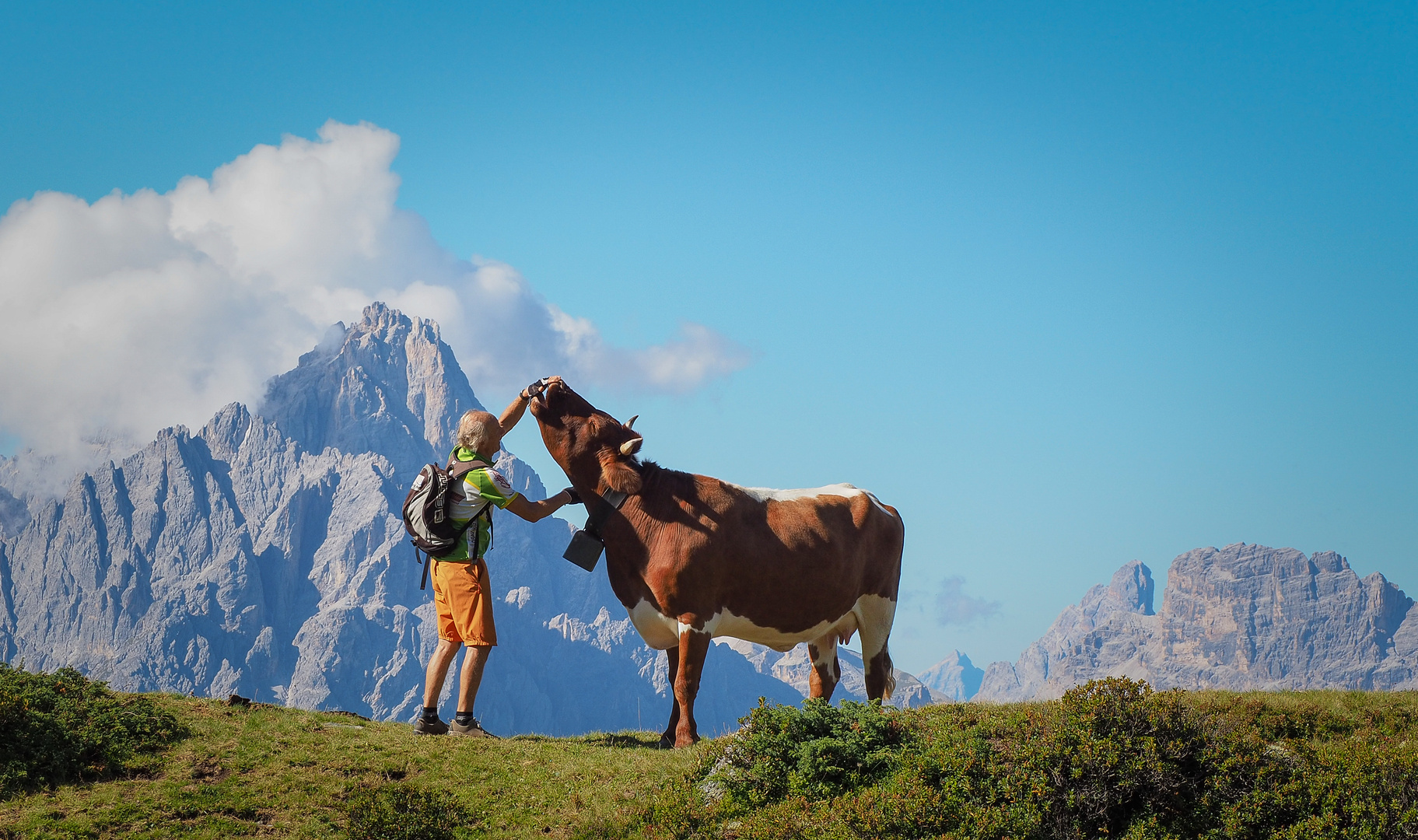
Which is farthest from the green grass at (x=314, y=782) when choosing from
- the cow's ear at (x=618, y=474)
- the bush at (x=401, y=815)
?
the cow's ear at (x=618, y=474)

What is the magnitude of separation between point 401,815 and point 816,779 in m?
3.67

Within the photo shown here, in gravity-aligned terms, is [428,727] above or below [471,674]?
below

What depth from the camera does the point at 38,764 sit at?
9.52 meters

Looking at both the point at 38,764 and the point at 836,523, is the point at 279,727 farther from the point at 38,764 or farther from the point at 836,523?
the point at 836,523

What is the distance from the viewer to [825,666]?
43.9 ft

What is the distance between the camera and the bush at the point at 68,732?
9.48m

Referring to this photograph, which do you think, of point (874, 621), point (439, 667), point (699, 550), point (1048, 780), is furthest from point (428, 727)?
point (1048, 780)

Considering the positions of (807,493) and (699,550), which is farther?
(807,493)

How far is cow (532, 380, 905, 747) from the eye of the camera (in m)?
11.5

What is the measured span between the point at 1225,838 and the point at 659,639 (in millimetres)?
6332

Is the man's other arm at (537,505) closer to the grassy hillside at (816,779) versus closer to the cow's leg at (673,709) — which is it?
the cow's leg at (673,709)

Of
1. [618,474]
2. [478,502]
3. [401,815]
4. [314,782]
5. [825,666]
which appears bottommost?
[401,815]

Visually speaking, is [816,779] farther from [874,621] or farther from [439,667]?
[439,667]

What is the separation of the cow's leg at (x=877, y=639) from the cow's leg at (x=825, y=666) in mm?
411
